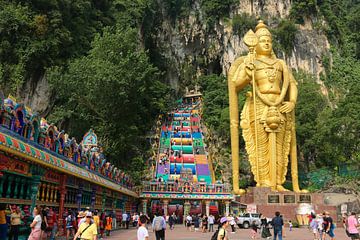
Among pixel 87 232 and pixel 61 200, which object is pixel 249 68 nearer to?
pixel 61 200

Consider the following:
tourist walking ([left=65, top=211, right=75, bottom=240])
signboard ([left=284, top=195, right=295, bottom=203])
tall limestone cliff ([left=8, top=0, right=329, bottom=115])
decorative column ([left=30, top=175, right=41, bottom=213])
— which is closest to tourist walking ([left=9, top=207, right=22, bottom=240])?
decorative column ([left=30, top=175, right=41, bottom=213])

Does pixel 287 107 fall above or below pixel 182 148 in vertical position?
below

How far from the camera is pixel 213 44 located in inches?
1654

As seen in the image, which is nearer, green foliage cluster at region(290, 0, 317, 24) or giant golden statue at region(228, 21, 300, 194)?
giant golden statue at region(228, 21, 300, 194)

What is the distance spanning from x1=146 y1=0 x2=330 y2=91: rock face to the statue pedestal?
69.1ft

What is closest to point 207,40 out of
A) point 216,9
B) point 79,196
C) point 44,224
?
point 216,9

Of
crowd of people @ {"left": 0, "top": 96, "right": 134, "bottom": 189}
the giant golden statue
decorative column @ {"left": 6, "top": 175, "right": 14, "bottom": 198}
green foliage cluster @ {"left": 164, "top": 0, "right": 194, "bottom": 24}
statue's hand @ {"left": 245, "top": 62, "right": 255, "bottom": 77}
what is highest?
green foliage cluster @ {"left": 164, "top": 0, "right": 194, "bottom": 24}

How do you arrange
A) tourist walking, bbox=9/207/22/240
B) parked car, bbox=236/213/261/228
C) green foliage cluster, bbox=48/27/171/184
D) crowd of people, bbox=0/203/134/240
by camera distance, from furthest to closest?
green foliage cluster, bbox=48/27/171/184 < parked car, bbox=236/213/261/228 < tourist walking, bbox=9/207/22/240 < crowd of people, bbox=0/203/134/240

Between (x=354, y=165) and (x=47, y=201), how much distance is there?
20071 millimetres

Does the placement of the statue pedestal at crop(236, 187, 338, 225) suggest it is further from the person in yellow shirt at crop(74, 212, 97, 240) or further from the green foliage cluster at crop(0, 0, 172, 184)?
the person in yellow shirt at crop(74, 212, 97, 240)

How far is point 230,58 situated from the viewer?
128 ft

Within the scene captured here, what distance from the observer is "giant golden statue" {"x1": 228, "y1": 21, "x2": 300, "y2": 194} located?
17734 millimetres

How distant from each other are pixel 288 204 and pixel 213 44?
28674mm

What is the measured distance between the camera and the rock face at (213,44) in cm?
3534
